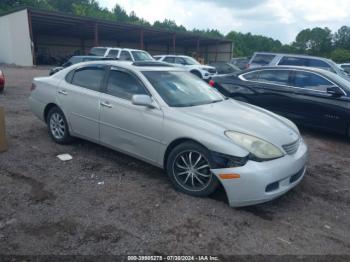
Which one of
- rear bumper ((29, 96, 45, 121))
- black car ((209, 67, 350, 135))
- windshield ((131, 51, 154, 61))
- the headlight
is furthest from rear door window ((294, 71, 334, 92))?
windshield ((131, 51, 154, 61))

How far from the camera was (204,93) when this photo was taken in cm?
466

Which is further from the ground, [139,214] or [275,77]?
[275,77]

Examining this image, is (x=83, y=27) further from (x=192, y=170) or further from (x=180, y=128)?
(x=192, y=170)

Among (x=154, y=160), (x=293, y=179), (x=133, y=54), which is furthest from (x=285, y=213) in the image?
(x=133, y=54)

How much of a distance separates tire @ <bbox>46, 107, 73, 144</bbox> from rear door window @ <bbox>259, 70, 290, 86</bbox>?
15.6 ft

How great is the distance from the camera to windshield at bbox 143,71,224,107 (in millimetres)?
4090

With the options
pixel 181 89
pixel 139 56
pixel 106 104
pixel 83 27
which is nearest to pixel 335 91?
pixel 181 89

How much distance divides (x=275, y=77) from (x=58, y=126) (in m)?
5.05

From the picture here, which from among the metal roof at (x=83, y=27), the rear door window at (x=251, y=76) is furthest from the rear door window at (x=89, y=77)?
the metal roof at (x=83, y=27)

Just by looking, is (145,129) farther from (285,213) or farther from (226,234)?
(285,213)

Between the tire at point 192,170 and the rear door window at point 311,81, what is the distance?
14.2 feet

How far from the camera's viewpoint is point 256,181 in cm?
317

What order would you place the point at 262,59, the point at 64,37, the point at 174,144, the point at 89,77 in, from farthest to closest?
the point at 64,37
the point at 262,59
the point at 89,77
the point at 174,144

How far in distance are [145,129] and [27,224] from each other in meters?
1.74
